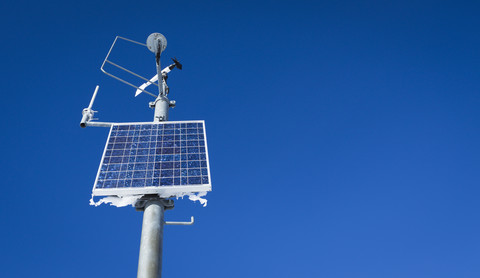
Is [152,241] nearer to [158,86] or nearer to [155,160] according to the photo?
[155,160]

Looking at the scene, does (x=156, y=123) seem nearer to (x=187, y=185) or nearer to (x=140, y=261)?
(x=187, y=185)

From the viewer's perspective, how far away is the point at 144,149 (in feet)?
36.9

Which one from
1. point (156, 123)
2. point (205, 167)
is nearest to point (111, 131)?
point (156, 123)

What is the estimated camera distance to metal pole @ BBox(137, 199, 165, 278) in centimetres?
844

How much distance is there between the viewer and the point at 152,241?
8.96m

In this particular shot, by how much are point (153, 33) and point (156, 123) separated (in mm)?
3368

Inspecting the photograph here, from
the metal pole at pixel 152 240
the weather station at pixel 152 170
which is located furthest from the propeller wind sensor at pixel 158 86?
the metal pole at pixel 152 240

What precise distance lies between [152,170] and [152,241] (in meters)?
2.20

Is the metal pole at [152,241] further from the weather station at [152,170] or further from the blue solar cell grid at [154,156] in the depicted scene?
the blue solar cell grid at [154,156]

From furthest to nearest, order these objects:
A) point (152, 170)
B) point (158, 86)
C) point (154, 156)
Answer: point (158, 86) < point (154, 156) < point (152, 170)

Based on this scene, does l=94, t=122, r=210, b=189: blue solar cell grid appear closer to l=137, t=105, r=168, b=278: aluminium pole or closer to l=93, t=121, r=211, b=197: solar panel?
l=93, t=121, r=211, b=197: solar panel

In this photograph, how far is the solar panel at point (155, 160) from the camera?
9.73 metres

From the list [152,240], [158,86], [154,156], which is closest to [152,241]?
[152,240]

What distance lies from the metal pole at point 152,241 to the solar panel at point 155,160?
1.51 ft
